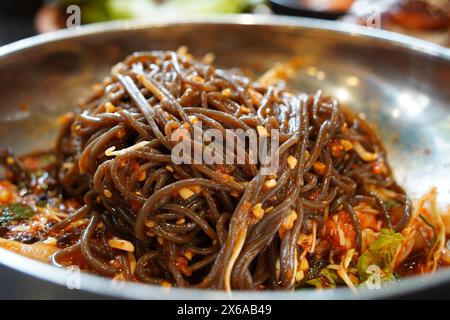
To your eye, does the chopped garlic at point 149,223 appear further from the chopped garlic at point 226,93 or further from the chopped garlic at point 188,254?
the chopped garlic at point 226,93

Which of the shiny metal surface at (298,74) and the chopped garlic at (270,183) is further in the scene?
the shiny metal surface at (298,74)

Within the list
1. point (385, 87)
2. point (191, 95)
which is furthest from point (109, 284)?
point (385, 87)

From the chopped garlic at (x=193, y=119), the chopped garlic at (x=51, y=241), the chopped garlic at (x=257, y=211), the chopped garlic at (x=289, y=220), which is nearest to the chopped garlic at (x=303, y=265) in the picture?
the chopped garlic at (x=289, y=220)

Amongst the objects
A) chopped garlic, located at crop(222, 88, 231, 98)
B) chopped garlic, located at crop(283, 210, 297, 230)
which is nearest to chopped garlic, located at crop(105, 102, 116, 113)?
chopped garlic, located at crop(222, 88, 231, 98)

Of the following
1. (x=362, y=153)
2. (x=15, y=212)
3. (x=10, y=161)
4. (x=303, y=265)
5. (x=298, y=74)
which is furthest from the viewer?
(x=298, y=74)

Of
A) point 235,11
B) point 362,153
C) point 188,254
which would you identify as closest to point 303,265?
point 188,254

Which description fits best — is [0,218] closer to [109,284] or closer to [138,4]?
[109,284]

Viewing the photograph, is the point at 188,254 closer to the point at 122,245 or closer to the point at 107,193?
the point at 122,245
